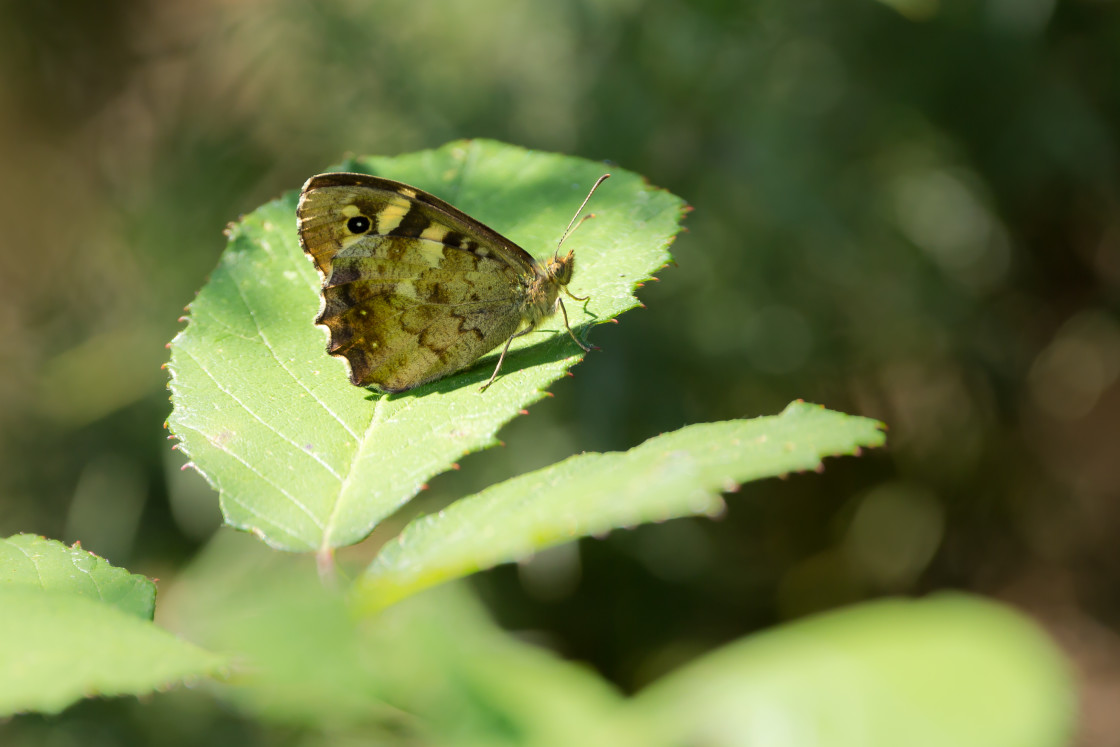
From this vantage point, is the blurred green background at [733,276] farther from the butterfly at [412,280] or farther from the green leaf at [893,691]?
the green leaf at [893,691]

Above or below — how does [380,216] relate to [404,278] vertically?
above

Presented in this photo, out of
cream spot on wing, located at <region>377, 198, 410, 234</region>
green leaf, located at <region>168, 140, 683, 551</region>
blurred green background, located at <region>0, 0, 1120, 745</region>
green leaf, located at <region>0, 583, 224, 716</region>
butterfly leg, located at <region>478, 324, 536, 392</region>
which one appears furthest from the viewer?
blurred green background, located at <region>0, 0, 1120, 745</region>

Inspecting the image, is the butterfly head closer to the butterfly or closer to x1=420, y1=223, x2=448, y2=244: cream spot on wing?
the butterfly

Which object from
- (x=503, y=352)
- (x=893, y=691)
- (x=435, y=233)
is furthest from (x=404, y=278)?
(x=893, y=691)

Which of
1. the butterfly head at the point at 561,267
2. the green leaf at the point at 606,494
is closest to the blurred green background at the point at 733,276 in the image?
the butterfly head at the point at 561,267

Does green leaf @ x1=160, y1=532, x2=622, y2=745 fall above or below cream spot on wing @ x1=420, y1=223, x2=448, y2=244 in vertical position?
above

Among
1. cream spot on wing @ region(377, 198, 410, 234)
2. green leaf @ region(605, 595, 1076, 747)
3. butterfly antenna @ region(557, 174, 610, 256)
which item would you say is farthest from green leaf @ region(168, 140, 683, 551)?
green leaf @ region(605, 595, 1076, 747)

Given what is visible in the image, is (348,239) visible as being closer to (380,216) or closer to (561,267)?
(380,216)

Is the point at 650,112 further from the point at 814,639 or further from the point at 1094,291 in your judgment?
the point at 814,639
